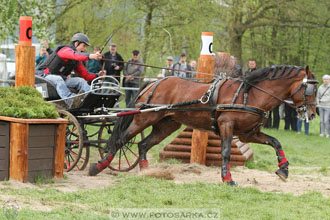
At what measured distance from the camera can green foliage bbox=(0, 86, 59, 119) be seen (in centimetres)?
787

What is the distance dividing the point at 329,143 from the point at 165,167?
7.01m

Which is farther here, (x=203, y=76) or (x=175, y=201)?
(x=203, y=76)

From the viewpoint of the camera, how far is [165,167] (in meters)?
10.0

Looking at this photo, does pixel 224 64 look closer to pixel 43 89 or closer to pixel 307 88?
pixel 307 88

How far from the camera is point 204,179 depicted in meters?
9.12

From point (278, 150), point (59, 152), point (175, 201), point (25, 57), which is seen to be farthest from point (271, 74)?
point (25, 57)

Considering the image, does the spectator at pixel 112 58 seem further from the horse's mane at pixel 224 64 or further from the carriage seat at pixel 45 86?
the carriage seat at pixel 45 86

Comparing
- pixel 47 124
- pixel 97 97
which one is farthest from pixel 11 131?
pixel 97 97

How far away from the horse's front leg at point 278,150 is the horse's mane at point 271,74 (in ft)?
2.56

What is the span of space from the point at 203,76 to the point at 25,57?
3.22 metres

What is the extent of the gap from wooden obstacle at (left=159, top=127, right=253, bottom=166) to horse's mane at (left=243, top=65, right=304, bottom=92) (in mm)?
2222

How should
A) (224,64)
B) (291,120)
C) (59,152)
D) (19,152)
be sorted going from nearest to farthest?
(19,152)
(59,152)
(224,64)
(291,120)

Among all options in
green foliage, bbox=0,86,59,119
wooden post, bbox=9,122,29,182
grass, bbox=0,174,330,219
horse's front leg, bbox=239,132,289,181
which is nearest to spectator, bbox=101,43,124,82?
green foliage, bbox=0,86,59,119

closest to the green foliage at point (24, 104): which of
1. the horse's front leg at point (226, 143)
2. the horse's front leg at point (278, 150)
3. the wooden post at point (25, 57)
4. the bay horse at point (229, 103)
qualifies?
the wooden post at point (25, 57)
